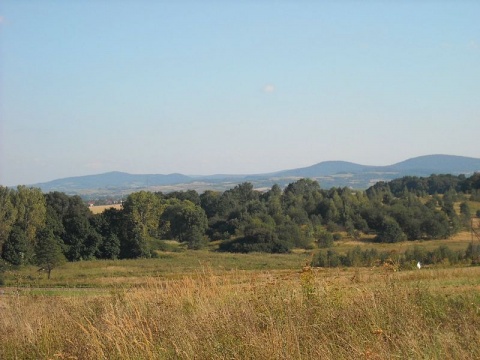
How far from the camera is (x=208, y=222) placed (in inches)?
3883

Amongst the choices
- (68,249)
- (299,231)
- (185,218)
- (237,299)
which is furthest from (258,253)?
(237,299)

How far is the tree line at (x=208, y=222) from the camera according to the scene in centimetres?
6781

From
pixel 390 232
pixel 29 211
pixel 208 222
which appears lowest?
pixel 390 232

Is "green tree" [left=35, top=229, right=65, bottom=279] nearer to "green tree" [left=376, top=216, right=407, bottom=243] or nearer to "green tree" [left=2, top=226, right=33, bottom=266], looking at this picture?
"green tree" [left=2, top=226, right=33, bottom=266]

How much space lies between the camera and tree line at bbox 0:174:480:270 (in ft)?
222

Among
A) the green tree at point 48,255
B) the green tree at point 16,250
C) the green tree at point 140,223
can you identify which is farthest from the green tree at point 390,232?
the green tree at point 16,250

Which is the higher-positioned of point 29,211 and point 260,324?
point 260,324

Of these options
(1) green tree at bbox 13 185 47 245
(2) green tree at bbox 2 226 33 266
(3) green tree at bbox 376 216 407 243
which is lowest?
(3) green tree at bbox 376 216 407 243

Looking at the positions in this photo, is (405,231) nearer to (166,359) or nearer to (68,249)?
(68,249)

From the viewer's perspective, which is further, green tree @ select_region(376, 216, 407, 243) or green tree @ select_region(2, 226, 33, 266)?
green tree @ select_region(376, 216, 407, 243)

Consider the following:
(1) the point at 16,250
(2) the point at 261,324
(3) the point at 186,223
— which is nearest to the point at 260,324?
(2) the point at 261,324

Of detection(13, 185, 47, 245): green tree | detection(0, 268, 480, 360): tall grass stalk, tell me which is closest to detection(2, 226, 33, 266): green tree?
detection(13, 185, 47, 245): green tree

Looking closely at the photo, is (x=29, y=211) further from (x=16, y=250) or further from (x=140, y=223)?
(x=140, y=223)

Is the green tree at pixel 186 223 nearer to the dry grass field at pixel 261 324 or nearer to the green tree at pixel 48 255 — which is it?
the green tree at pixel 48 255
